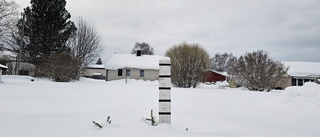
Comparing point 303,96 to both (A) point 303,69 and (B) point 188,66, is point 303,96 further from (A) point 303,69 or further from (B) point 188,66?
(A) point 303,69

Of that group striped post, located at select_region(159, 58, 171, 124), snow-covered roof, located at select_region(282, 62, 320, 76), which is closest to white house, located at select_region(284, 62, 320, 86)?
snow-covered roof, located at select_region(282, 62, 320, 76)

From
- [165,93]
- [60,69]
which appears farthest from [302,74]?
[165,93]

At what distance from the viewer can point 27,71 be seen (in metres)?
25.8

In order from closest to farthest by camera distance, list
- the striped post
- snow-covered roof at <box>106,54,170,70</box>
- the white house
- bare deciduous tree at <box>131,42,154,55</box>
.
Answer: the striped post
the white house
snow-covered roof at <box>106,54,170,70</box>
bare deciduous tree at <box>131,42,154,55</box>

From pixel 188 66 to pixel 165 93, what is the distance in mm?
13254

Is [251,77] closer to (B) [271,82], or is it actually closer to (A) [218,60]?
(B) [271,82]

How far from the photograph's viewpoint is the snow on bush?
21.3 ft

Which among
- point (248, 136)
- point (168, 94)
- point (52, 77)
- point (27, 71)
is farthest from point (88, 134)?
point (27, 71)

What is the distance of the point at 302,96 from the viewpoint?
687 centimetres

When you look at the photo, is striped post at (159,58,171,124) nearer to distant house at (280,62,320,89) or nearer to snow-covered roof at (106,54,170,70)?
snow-covered roof at (106,54,170,70)

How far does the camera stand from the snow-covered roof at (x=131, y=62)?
3113 centimetres

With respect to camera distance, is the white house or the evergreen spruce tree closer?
the evergreen spruce tree

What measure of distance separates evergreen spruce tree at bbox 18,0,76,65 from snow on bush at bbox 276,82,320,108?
27077 millimetres

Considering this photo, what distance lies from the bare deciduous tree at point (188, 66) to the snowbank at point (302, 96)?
9.10m
